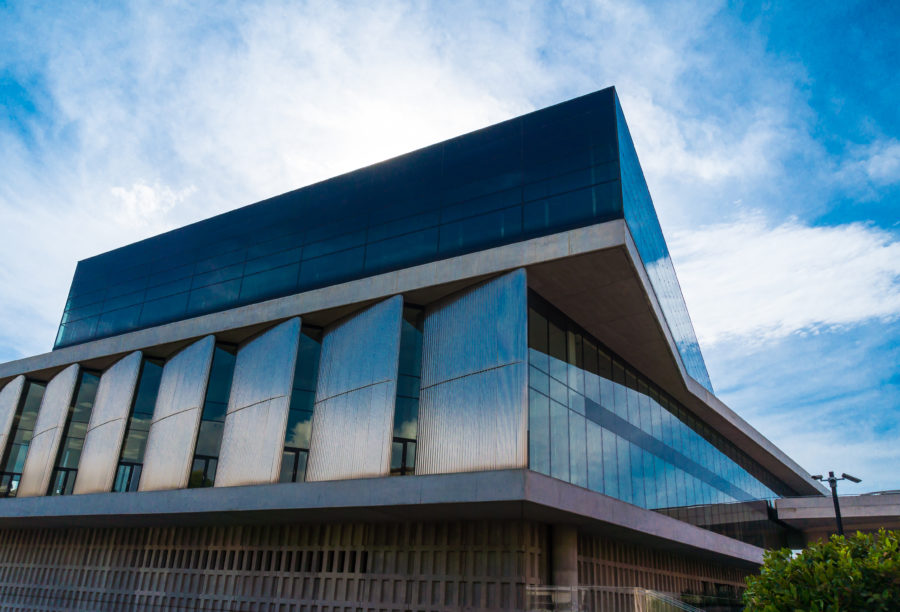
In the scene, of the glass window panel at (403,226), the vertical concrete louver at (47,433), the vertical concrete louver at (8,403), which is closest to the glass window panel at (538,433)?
the glass window panel at (403,226)

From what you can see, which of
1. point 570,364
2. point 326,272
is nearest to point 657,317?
point 570,364

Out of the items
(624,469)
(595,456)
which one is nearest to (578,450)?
(595,456)

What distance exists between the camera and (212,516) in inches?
858

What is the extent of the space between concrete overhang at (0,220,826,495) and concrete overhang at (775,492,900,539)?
16581 mm

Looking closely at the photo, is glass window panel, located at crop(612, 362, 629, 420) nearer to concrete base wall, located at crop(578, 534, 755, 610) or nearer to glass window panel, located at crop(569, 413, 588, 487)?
glass window panel, located at crop(569, 413, 588, 487)

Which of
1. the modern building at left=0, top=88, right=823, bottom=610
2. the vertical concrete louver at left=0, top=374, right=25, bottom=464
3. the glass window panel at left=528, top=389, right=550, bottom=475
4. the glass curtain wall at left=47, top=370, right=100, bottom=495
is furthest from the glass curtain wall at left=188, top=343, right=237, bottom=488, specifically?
the vertical concrete louver at left=0, top=374, right=25, bottom=464

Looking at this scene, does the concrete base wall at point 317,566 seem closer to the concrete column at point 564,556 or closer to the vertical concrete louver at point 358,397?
the concrete column at point 564,556

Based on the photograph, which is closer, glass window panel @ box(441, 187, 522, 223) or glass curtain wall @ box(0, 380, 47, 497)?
glass window panel @ box(441, 187, 522, 223)

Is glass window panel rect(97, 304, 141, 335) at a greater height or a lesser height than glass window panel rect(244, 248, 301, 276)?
lesser

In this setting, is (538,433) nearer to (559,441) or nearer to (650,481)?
(559,441)

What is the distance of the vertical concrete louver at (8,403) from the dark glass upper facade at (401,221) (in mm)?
2564

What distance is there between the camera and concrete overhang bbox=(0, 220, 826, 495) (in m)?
18.9

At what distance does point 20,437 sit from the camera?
3078 cm

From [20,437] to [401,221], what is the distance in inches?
875
